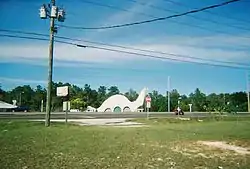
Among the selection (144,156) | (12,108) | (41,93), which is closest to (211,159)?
(144,156)

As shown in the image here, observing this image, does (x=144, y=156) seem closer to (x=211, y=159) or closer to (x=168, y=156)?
(x=168, y=156)

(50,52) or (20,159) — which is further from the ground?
(50,52)

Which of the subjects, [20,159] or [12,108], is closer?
[20,159]

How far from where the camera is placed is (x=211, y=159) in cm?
1019

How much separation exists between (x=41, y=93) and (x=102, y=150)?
114701 millimetres

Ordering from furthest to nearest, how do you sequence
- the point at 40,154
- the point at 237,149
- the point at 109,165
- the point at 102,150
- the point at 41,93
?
1. the point at 41,93
2. the point at 237,149
3. the point at 102,150
4. the point at 40,154
5. the point at 109,165

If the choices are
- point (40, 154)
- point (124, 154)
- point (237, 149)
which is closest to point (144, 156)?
point (124, 154)

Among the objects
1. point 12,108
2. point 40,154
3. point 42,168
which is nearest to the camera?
point 42,168

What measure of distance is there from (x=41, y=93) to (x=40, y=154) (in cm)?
11547

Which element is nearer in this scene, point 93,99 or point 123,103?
point 123,103

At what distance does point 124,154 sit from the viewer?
34.4 feet

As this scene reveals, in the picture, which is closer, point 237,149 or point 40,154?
point 40,154

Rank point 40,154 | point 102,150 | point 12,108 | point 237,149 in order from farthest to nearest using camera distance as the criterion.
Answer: point 12,108 < point 237,149 < point 102,150 < point 40,154

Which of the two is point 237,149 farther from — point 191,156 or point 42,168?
point 42,168
